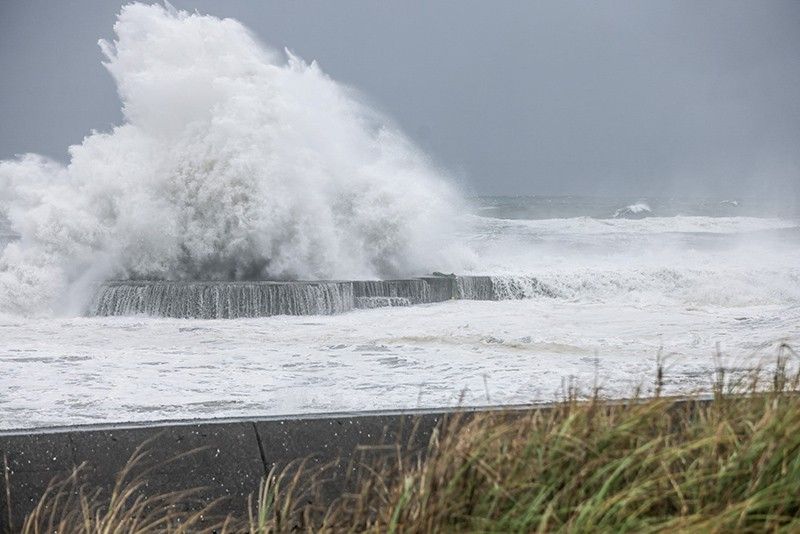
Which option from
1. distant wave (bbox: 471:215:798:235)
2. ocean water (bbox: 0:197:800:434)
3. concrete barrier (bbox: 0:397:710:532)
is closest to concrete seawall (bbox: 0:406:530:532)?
concrete barrier (bbox: 0:397:710:532)

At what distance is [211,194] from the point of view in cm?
1544

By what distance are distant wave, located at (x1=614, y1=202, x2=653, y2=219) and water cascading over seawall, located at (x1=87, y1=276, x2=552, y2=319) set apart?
1178 inches

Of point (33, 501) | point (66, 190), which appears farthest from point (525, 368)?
point (66, 190)

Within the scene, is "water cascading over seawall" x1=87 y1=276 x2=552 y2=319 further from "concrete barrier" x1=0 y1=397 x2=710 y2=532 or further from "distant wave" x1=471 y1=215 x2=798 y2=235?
"distant wave" x1=471 y1=215 x2=798 y2=235

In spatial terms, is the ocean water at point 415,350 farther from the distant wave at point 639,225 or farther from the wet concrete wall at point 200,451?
the distant wave at point 639,225

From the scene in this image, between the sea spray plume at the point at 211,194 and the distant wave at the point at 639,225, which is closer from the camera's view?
the sea spray plume at the point at 211,194

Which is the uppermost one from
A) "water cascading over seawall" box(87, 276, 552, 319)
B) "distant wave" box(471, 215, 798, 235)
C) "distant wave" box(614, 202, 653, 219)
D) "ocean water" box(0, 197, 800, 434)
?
"distant wave" box(614, 202, 653, 219)

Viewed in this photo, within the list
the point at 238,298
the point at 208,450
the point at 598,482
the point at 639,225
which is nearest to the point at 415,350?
the point at 238,298

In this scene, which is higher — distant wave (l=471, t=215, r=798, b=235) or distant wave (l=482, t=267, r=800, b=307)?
distant wave (l=471, t=215, r=798, b=235)

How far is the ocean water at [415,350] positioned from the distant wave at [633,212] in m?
21.3

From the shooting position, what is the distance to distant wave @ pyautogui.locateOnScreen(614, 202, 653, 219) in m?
41.8

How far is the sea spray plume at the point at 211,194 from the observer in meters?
15.2

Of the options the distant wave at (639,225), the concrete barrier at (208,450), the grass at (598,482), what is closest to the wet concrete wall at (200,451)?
the concrete barrier at (208,450)

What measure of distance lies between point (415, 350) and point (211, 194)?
7.93 m
